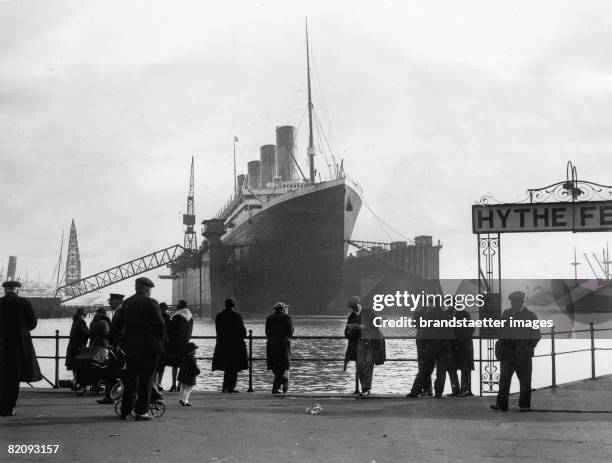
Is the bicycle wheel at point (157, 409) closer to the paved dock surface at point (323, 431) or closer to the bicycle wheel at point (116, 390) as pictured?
the paved dock surface at point (323, 431)

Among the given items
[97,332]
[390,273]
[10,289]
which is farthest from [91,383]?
[390,273]

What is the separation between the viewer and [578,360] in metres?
23.7

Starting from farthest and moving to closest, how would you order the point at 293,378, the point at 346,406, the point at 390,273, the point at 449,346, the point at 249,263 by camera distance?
the point at 390,273, the point at 249,263, the point at 293,378, the point at 449,346, the point at 346,406

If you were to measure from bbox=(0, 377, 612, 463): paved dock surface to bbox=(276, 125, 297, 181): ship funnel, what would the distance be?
2734 inches

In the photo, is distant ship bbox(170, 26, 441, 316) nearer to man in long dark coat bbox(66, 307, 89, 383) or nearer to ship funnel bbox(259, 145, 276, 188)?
ship funnel bbox(259, 145, 276, 188)

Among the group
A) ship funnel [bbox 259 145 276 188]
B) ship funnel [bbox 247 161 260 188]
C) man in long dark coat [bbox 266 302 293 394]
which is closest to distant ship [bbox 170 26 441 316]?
ship funnel [bbox 259 145 276 188]

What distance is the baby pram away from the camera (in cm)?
879

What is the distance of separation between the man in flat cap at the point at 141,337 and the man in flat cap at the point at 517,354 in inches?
146

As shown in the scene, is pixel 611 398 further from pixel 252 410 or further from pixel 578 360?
pixel 578 360

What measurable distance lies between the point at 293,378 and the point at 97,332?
9.60 meters

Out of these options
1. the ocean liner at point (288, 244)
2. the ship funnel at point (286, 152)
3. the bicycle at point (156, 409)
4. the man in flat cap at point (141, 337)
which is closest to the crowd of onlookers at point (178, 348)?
the man in flat cap at point (141, 337)

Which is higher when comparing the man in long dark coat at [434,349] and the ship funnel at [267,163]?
the ship funnel at [267,163]

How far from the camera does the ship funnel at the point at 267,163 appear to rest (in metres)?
81.6

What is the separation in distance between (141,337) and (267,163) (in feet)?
250
